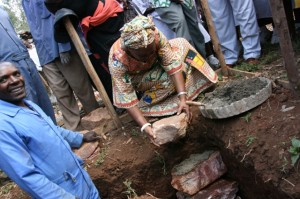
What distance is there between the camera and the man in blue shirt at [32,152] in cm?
229

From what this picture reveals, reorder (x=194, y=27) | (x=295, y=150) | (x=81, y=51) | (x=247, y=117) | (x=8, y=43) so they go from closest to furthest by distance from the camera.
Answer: (x=295, y=150)
(x=247, y=117)
(x=81, y=51)
(x=8, y=43)
(x=194, y=27)

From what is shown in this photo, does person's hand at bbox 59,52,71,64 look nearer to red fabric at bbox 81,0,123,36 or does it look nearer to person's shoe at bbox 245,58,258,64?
red fabric at bbox 81,0,123,36

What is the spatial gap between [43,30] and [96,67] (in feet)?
2.76

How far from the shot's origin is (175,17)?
4188mm

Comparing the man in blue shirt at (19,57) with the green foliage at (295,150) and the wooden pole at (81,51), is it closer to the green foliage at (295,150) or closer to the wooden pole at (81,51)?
the wooden pole at (81,51)

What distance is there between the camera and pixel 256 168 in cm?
272

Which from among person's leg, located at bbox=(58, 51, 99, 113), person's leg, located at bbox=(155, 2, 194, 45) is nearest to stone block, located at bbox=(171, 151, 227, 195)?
person's leg, located at bbox=(155, 2, 194, 45)

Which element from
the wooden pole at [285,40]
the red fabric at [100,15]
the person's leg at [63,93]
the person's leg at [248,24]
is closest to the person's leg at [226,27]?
the person's leg at [248,24]

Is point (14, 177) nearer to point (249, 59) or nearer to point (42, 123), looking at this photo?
point (42, 123)

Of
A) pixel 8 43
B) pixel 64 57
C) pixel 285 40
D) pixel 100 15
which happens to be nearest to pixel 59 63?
pixel 64 57

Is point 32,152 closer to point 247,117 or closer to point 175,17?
point 247,117

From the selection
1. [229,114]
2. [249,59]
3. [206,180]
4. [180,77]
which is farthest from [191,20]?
[206,180]

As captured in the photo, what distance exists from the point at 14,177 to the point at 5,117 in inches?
17.6

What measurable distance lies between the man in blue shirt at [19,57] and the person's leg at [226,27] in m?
2.67
